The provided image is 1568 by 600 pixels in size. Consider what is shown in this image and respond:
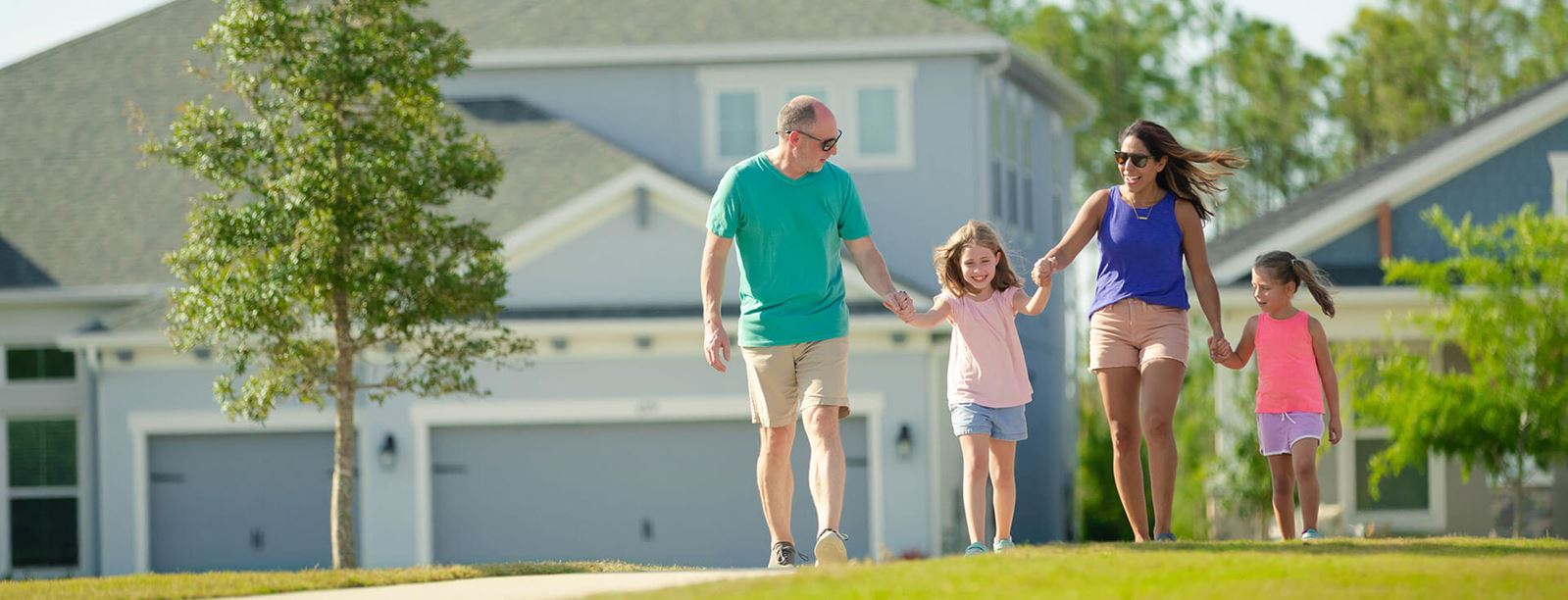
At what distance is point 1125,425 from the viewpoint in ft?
30.8

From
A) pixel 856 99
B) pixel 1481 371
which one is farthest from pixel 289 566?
pixel 1481 371

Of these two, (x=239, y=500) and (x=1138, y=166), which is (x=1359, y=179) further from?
(x=1138, y=166)

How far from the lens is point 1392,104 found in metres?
41.9

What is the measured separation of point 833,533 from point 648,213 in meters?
12.8

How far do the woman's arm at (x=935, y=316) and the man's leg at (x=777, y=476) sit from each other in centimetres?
70

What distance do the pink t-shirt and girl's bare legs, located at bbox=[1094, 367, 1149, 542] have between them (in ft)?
1.21

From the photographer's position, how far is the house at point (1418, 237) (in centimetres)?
2059

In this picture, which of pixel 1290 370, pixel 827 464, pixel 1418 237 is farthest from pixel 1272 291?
pixel 1418 237

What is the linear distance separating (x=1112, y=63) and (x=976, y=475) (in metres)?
36.4

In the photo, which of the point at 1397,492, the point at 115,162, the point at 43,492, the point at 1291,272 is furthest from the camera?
the point at 115,162

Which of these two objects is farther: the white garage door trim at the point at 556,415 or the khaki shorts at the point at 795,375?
the white garage door trim at the point at 556,415

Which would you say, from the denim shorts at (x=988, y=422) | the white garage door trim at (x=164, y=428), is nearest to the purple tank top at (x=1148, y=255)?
the denim shorts at (x=988, y=422)

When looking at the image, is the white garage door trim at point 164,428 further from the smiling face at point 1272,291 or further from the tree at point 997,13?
the tree at point 997,13

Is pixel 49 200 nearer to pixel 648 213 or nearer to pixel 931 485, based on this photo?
pixel 648 213
